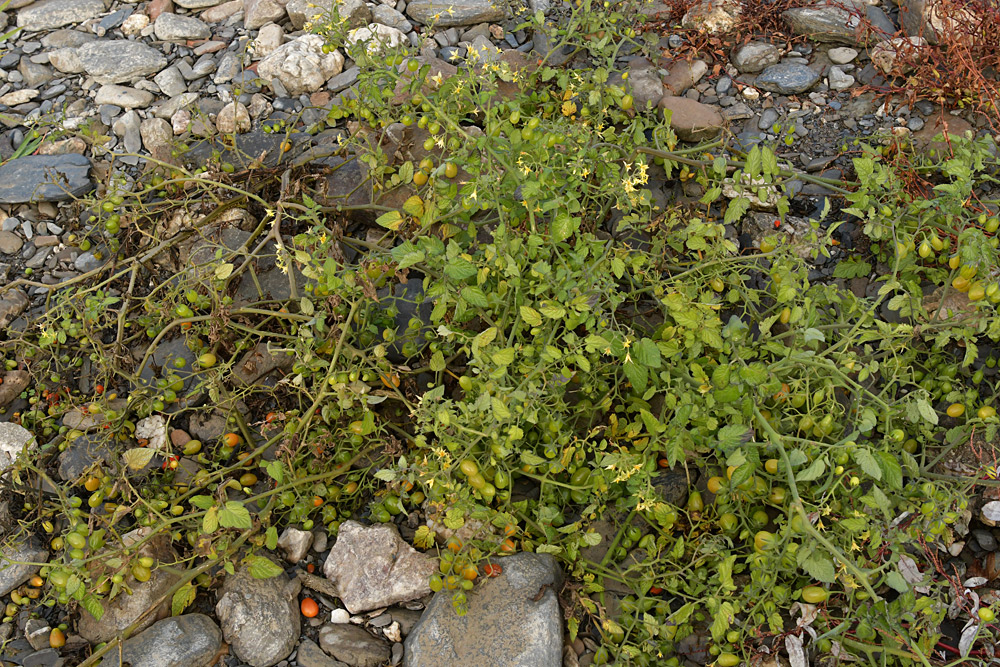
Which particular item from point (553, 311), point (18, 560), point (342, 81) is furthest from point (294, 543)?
point (342, 81)

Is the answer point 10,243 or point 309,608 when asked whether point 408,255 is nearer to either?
point 309,608

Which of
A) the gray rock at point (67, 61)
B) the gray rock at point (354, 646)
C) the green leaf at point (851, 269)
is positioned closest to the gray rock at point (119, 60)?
the gray rock at point (67, 61)

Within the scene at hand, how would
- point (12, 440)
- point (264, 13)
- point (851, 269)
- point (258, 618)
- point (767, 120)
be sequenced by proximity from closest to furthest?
point (258, 618), point (12, 440), point (851, 269), point (767, 120), point (264, 13)

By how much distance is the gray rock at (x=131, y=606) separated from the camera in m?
2.81

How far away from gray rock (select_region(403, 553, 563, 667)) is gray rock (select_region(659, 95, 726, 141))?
2069 mm

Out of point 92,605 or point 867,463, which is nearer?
point 867,463

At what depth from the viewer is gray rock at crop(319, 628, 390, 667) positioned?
2758 mm

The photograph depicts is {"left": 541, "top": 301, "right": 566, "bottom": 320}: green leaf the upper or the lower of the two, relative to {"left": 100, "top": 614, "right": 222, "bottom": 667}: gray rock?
upper

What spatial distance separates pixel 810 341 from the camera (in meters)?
2.61

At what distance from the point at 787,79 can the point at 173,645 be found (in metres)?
3.62

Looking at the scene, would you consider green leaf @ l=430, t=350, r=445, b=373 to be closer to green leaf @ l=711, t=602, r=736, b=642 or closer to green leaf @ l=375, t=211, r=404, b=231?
green leaf @ l=375, t=211, r=404, b=231

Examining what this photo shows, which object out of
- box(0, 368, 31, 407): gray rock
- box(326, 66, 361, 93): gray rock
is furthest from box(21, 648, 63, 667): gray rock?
box(326, 66, 361, 93): gray rock

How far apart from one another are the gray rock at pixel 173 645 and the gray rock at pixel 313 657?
0.92ft

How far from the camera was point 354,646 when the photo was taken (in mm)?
2775
